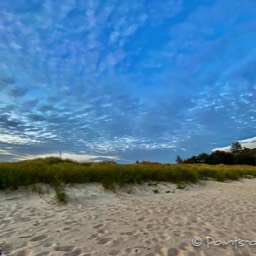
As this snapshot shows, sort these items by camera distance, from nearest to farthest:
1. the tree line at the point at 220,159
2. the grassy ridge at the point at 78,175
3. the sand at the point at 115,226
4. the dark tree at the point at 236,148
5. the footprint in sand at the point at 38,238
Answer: the sand at the point at 115,226, the footprint in sand at the point at 38,238, the grassy ridge at the point at 78,175, the tree line at the point at 220,159, the dark tree at the point at 236,148

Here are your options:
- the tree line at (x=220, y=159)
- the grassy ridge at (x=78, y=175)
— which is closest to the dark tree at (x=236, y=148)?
the tree line at (x=220, y=159)

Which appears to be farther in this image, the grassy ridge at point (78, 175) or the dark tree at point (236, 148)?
the dark tree at point (236, 148)

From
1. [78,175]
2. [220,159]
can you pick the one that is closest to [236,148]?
[220,159]

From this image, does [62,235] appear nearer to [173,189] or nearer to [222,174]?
[173,189]

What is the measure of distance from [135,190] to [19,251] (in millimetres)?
8402

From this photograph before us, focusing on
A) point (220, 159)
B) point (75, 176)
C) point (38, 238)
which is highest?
point (220, 159)

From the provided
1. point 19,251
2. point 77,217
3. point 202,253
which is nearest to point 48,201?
point 77,217

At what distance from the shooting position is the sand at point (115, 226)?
5.04 m

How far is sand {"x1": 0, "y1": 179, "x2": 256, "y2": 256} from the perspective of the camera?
16.5 feet

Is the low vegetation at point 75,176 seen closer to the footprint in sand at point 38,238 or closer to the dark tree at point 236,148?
the footprint in sand at point 38,238

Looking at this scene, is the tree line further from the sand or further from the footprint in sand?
the footprint in sand

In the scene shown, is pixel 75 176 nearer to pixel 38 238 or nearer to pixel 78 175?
pixel 78 175

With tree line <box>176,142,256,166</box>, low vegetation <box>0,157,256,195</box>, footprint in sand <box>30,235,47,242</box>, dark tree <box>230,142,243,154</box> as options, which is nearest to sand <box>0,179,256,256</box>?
footprint in sand <box>30,235,47,242</box>

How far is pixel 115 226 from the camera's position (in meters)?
6.43
